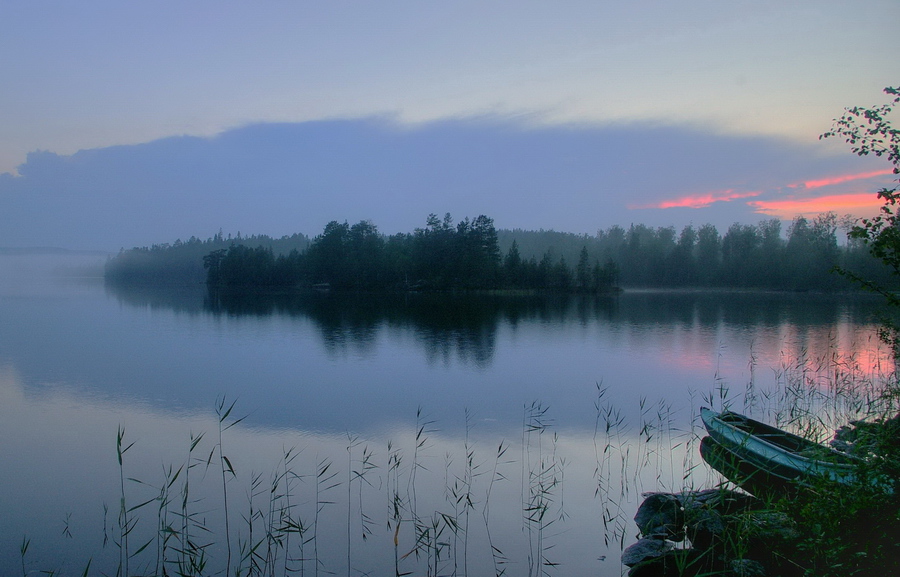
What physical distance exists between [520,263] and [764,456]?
71.7m

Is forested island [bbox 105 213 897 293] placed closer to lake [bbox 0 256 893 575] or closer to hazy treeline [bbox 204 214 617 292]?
hazy treeline [bbox 204 214 617 292]

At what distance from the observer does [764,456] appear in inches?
307

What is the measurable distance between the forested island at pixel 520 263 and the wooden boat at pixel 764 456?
5940 centimetres

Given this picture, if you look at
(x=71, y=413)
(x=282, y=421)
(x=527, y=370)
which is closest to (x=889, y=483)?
(x=282, y=421)

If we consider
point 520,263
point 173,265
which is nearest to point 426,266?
point 520,263

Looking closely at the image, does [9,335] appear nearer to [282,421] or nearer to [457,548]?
[282,421]

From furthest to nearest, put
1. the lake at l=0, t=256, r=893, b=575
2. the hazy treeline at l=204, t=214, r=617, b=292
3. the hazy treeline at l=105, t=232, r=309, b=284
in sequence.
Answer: the hazy treeline at l=105, t=232, r=309, b=284 < the hazy treeline at l=204, t=214, r=617, b=292 < the lake at l=0, t=256, r=893, b=575

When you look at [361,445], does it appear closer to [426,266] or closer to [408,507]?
[408,507]

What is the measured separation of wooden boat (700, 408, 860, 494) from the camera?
6691 millimetres

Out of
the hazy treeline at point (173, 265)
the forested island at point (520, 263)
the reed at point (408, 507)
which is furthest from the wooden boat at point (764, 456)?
the hazy treeline at point (173, 265)

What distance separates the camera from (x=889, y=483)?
541 cm

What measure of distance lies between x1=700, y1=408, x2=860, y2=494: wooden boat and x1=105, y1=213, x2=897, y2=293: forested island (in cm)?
5940

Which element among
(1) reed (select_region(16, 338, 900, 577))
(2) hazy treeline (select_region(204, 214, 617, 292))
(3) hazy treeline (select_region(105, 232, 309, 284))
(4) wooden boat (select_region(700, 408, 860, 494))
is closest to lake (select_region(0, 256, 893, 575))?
(1) reed (select_region(16, 338, 900, 577))

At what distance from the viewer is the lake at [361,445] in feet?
22.0
